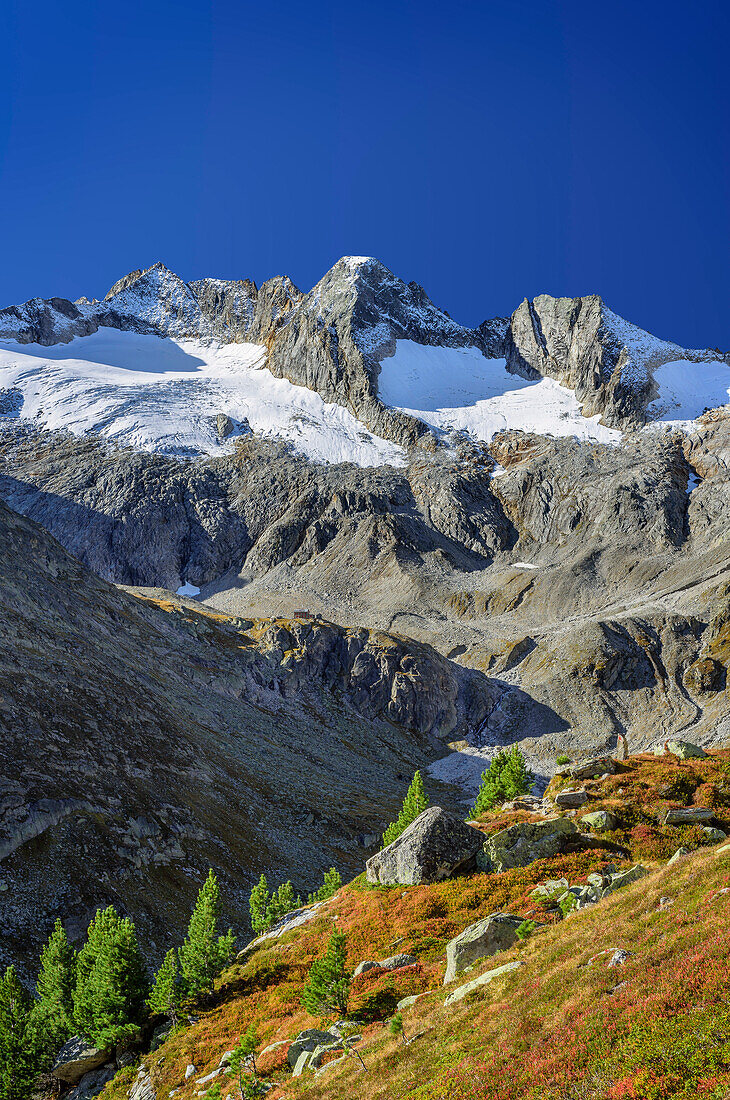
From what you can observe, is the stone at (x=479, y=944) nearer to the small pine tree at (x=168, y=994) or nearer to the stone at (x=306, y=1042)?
the stone at (x=306, y=1042)

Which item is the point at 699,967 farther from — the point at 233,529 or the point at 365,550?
the point at 233,529

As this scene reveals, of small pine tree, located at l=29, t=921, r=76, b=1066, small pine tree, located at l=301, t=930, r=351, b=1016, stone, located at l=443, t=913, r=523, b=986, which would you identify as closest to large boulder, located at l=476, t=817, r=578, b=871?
stone, located at l=443, t=913, r=523, b=986

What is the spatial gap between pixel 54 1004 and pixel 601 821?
81.9 feet

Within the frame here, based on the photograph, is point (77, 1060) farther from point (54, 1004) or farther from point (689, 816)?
point (689, 816)

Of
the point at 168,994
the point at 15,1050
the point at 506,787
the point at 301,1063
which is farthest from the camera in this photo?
the point at 506,787

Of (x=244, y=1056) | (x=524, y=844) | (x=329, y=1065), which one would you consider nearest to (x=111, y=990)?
(x=244, y=1056)

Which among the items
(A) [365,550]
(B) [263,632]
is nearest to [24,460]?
(A) [365,550]

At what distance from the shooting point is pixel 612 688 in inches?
4225

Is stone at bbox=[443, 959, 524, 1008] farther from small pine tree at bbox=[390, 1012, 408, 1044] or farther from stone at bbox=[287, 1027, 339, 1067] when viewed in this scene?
stone at bbox=[287, 1027, 339, 1067]

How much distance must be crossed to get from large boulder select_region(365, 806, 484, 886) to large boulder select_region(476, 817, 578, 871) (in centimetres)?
93

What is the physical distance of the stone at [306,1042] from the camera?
63.0 ft

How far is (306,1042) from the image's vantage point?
19.6 meters

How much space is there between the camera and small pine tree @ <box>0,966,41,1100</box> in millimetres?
24484

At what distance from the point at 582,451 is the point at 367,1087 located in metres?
196
